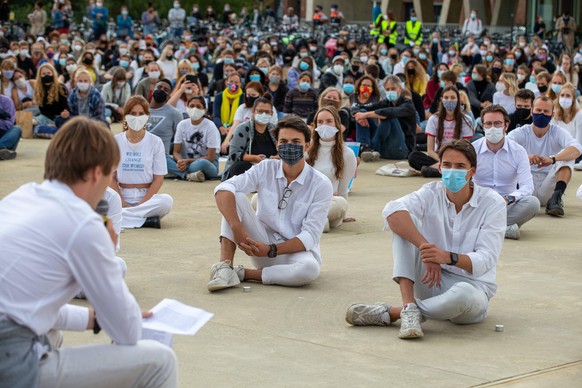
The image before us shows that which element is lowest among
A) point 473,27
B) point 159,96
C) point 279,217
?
point 279,217

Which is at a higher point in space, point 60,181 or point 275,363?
point 60,181

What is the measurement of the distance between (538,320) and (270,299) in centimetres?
184

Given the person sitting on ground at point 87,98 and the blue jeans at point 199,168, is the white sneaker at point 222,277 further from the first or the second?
the person sitting on ground at point 87,98

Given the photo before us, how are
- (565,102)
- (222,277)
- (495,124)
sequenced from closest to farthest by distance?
1. (222,277)
2. (495,124)
3. (565,102)

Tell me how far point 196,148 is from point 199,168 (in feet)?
0.96

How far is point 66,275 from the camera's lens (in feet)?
14.0

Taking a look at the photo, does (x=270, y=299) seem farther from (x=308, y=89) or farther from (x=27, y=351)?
(x=308, y=89)

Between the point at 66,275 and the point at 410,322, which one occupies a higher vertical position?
the point at 66,275

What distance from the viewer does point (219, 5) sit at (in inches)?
2309

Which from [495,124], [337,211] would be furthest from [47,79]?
[495,124]

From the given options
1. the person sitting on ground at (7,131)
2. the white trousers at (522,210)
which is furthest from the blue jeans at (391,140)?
the white trousers at (522,210)

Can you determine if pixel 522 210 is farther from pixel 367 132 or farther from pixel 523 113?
pixel 367 132

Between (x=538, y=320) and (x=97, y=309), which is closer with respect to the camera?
(x=97, y=309)

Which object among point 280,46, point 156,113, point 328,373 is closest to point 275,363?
point 328,373
